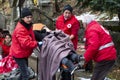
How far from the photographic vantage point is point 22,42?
6.75 metres

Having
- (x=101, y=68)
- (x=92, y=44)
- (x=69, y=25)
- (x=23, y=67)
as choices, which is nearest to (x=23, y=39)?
(x=23, y=67)

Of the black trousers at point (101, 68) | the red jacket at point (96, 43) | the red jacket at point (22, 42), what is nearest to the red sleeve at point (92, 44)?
the red jacket at point (96, 43)

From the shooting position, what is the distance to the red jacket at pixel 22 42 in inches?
264

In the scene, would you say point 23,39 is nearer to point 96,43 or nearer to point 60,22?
point 96,43

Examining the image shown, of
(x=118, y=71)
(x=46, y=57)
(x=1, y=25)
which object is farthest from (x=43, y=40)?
(x=1, y=25)

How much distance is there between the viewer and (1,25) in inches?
644

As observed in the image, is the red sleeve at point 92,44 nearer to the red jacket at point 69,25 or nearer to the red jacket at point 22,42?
the red jacket at point 22,42

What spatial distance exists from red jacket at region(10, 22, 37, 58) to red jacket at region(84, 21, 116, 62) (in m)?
1.00

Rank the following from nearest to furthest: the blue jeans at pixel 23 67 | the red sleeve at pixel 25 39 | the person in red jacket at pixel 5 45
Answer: the red sleeve at pixel 25 39 < the blue jeans at pixel 23 67 < the person in red jacket at pixel 5 45

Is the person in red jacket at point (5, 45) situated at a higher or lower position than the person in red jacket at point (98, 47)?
lower

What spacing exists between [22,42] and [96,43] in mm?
1382

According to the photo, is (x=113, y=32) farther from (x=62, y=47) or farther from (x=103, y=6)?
(x=62, y=47)

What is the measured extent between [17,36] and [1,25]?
9660 millimetres

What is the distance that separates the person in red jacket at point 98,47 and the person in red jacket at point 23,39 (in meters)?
1.00
